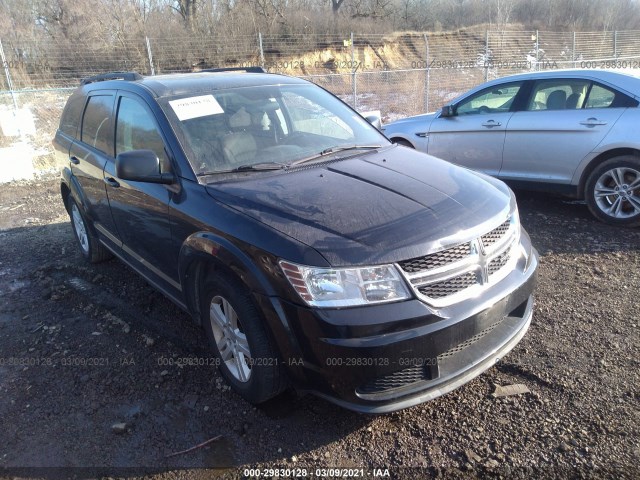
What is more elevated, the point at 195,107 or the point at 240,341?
the point at 195,107

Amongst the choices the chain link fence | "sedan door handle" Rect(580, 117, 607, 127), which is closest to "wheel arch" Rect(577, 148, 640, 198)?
"sedan door handle" Rect(580, 117, 607, 127)

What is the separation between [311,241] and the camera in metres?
2.31

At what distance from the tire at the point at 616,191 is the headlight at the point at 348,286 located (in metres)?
4.09

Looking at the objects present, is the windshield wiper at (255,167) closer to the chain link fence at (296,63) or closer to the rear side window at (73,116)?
the rear side window at (73,116)

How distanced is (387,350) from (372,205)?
81 centimetres

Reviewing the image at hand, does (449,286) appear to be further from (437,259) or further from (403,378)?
(403,378)

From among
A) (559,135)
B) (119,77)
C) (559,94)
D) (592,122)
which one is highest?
(119,77)

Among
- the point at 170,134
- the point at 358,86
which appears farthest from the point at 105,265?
the point at 358,86

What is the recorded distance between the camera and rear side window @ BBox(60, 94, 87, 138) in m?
4.72

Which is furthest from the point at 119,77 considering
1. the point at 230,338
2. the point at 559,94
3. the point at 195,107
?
the point at 559,94

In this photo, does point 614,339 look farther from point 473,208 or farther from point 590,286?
point 473,208

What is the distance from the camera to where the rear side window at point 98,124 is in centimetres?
400

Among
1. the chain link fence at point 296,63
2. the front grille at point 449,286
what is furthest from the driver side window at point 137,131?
the chain link fence at point 296,63

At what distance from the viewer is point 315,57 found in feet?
77.3
